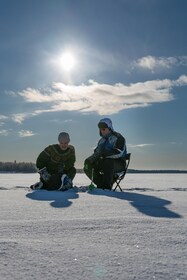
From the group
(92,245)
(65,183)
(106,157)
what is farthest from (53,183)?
(92,245)

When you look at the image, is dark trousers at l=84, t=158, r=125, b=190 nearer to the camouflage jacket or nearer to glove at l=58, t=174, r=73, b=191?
the camouflage jacket

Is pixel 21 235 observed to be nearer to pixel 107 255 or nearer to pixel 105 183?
pixel 107 255

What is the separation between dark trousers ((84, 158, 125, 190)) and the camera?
255 inches

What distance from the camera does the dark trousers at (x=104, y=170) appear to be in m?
6.47

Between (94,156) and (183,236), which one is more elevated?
(94,156)

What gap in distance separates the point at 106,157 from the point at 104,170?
0.75 ft

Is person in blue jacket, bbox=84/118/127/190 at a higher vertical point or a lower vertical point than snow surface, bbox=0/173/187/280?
higher

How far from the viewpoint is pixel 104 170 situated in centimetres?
653

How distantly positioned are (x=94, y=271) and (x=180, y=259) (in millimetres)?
432

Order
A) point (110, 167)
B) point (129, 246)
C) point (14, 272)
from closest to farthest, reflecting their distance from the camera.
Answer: point (14, 272), point (129, 246), point (110, 167)

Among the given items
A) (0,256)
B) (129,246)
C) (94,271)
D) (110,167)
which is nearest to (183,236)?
(129,246)

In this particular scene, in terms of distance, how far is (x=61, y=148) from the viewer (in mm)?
6867

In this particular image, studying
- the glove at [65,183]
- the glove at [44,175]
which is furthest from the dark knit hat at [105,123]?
the glove at [44,175]

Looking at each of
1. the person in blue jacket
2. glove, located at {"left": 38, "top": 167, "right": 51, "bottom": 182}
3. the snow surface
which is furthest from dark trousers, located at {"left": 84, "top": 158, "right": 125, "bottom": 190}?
the snow surface
